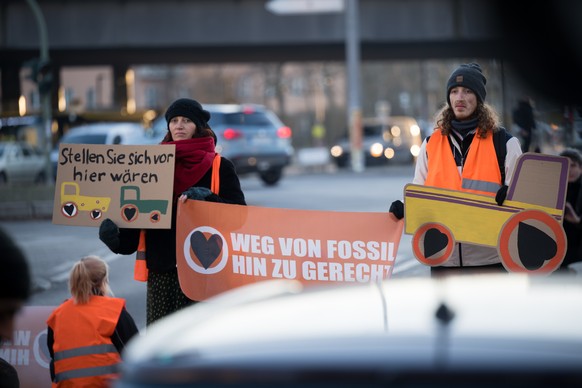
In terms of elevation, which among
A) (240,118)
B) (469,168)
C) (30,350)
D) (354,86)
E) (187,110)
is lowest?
(30,350)

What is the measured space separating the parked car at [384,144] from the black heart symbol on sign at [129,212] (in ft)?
127

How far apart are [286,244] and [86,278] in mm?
1071

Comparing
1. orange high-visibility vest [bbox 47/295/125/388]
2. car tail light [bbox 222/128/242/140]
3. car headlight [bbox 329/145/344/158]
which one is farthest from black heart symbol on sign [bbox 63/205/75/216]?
car headlight [bbox 329/145/344/158]

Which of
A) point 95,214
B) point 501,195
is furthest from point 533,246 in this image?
point 95,214

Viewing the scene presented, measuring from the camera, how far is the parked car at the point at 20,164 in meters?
34.6

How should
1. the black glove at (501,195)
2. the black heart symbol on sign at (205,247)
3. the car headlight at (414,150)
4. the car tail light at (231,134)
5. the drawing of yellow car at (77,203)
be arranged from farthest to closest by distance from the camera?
the car headlight at (414,150) < the car tail light at (231,134) < the drawing of yellow car at (77,203) < the black heart symbol on sign at (205,247) < the black glove at (501,195)

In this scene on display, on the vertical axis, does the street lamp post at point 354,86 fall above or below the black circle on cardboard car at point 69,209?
above

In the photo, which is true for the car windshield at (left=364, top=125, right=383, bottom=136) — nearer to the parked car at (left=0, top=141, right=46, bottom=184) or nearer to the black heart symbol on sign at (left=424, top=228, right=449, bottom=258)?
the parked car at (left=0, top=141, right=46, bottom=184)

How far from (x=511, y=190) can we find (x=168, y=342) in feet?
11.7

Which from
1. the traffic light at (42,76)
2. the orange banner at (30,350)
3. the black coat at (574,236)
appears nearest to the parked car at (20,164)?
the traffic light at (42,76)

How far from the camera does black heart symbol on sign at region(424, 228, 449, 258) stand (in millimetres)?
6062

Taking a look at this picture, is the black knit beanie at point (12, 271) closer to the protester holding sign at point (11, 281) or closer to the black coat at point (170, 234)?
the protester holding sign at point (11, 281)

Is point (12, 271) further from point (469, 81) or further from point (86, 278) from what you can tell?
point (469, 81)

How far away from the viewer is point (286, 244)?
664 centimetres
